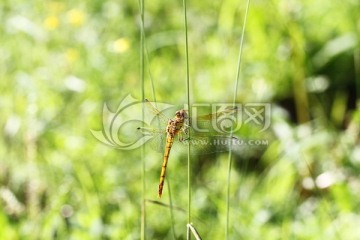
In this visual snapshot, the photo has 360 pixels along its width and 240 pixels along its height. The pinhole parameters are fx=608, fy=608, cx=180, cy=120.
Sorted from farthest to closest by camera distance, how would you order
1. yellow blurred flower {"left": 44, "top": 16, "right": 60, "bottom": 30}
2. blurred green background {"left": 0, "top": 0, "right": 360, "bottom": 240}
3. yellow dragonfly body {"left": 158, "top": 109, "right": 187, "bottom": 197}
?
yellow blurred flower {"left": 44, "top": 16, "right": 60, "bottom": 30} → blurred green background {"left": 0, "top": 0, "right": 360, "bottom": 240} → yellow dragonfly body {"left": 158, "top": 109, "right": 187, "bottom": 197}

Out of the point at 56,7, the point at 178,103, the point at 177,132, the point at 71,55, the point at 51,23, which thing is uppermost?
the point at 56,7

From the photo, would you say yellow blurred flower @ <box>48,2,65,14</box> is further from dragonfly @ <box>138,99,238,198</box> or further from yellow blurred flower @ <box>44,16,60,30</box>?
dragonfly @ <box>138,99,238,198</box>

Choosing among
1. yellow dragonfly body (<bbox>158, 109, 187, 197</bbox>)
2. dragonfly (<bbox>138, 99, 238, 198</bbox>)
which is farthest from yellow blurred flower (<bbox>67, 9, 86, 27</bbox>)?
yellow dragonfly body (<bbox>158, 109, 187, 197</bbox>)

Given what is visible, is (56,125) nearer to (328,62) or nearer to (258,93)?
(258,93)

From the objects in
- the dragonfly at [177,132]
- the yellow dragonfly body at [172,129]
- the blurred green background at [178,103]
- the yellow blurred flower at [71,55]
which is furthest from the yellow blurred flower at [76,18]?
the yellow dragonfly body at [172,129]

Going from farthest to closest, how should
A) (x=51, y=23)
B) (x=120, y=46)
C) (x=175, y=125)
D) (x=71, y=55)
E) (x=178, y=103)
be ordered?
(x=51, y=23)
(x=71, y=55)
(x=120, y=46)
(x=178, y=103)
(x=175, y=125)

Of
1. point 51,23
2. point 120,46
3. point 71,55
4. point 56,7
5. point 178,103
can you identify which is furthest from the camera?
point 56,7

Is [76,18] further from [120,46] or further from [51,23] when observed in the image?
[120,46]

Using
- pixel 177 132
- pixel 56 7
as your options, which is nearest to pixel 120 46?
pixel 56 7
